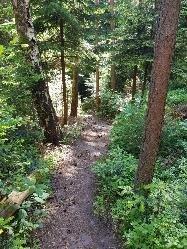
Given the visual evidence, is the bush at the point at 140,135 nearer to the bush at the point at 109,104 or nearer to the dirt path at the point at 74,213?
the dirt path at the point at 74,213

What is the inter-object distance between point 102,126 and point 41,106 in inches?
324

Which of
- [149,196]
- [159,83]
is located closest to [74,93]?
[149,196]

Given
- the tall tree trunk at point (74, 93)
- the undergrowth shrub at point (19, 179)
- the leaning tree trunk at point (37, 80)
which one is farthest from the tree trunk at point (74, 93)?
the undergrowth shrub at point (19, 179)

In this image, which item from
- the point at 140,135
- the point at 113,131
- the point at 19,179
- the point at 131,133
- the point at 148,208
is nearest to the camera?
the point at 19,179

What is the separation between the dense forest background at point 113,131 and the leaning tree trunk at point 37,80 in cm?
3

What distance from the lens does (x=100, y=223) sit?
8.97m

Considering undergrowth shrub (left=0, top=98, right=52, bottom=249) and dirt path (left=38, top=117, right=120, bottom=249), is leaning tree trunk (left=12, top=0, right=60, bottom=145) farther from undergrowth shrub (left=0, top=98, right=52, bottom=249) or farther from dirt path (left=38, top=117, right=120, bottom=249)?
undergrowth shrub (left=0, top=98, right=52, bottom=249)

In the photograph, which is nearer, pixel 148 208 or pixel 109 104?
pixel 148 208

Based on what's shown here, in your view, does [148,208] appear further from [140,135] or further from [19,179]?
[140,135]

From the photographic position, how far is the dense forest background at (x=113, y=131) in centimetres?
723

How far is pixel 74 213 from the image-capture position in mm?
9430

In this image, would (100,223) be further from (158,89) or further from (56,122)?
(56,122)

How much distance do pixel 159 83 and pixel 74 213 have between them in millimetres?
4233

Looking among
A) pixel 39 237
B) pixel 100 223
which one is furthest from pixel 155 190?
pixel 39 237
